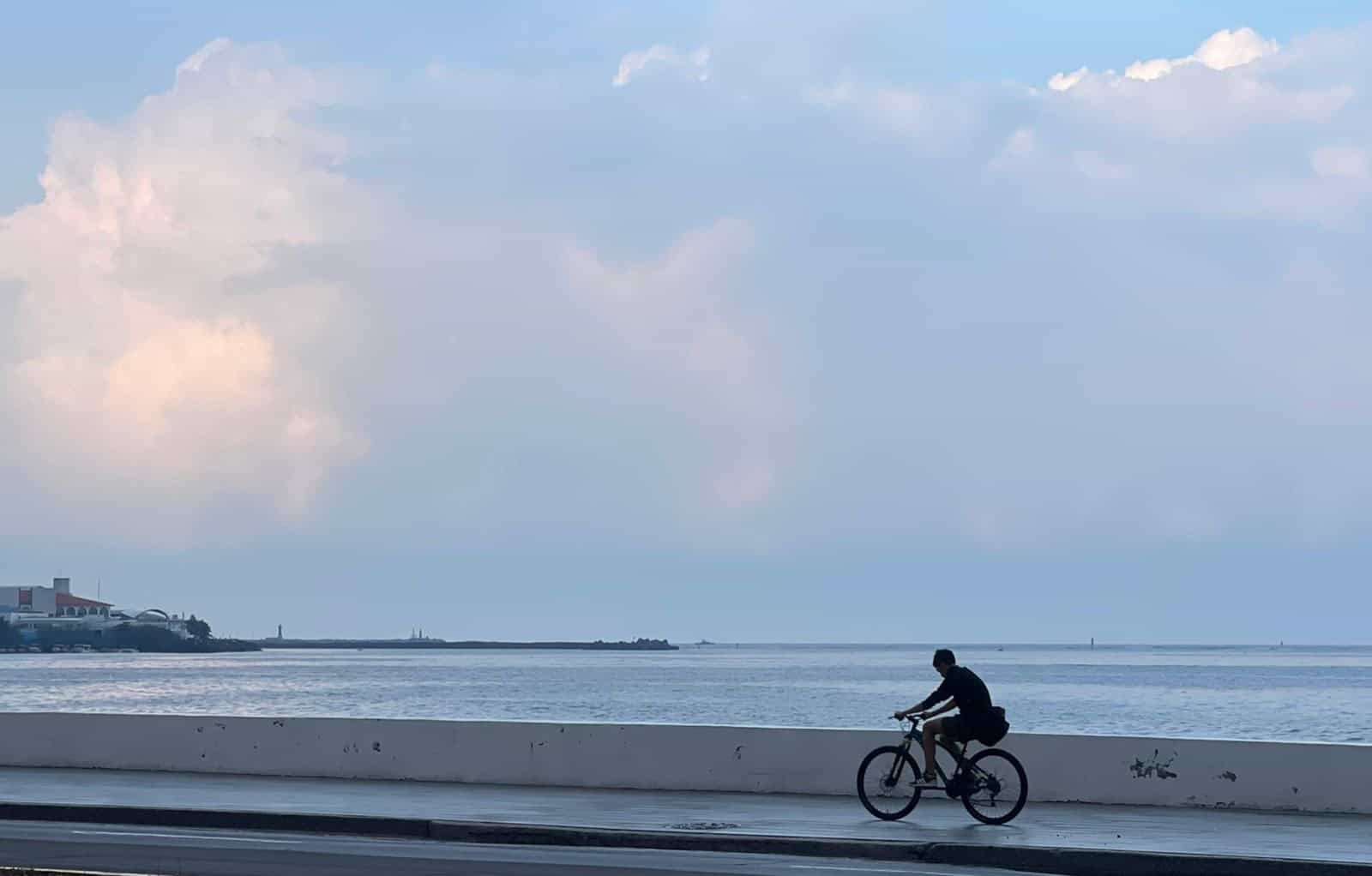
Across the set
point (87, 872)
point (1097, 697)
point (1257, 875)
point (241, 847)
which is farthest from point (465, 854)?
point (1097, 697)

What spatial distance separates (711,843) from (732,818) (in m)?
1.68

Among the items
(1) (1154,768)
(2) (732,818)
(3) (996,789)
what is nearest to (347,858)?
(2) (732,818)

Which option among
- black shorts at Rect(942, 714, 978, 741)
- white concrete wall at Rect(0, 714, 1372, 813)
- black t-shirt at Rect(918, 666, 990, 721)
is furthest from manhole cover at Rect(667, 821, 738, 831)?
white concrete wall at Rect(0, 714, 1372, 813)

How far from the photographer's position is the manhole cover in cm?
1591

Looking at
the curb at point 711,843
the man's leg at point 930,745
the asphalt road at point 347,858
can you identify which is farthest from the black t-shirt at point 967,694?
the asphalt road at point 347,858

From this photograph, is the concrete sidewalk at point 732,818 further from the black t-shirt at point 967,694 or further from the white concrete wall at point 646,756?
the black t-shirt at point 967,694

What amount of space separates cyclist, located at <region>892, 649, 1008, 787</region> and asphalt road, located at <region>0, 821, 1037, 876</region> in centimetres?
261

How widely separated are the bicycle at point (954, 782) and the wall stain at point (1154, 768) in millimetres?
1750

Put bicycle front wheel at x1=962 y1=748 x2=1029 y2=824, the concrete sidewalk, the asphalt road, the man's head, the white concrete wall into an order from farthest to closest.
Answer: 1. the white concrete wall
2. the man's head
3. bicycle front wheel at x1=962 y1=748 x2=1029 y2=824
4. the concrete sidewalk
5. the asphalt road

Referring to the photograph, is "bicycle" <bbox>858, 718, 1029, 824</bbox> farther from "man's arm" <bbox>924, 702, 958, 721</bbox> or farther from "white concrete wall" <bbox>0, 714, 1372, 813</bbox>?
"white concrete wall" <bbox>0, 714, 1372, 813</bbox>

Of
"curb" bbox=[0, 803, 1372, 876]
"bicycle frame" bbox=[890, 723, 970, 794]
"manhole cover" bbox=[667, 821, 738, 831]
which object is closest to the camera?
"curb" bbox=[0, 803, 1372, 876]

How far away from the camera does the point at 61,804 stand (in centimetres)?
1784

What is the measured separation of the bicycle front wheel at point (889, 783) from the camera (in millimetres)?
17031

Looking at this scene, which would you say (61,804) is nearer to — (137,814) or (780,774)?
(137,814)
